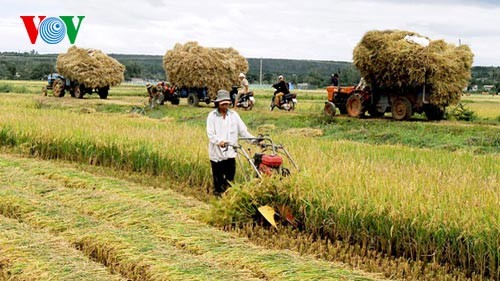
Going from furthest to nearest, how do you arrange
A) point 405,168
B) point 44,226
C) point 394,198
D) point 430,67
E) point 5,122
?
point 430,67 → point 5,122 → point 405,168 → point 44,226 → point 394,198

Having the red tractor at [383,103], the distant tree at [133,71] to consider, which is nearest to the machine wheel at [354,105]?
the red tractor at [383,103]

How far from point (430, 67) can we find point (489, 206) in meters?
11.8

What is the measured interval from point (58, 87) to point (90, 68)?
9.62 feet

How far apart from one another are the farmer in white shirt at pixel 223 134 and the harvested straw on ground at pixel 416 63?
32.5 ft

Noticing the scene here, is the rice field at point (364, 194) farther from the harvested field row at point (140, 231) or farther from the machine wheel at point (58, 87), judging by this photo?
the machine wheel at point (58, 87)

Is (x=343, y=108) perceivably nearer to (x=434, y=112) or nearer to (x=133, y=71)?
(x=434, y=112)

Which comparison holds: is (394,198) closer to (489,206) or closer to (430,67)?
(489,206)

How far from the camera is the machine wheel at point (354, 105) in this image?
64.6ft

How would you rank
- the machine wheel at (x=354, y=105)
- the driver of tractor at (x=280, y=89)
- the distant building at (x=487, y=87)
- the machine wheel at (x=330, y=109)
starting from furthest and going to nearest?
the distant building at (x=487, y=87)
the driver of tractor at (x=280, y=89)
the machine wheel at (x=330, y=109)
the machine wheel at (x=354, y=105)

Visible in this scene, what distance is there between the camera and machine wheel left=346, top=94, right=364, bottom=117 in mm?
19688

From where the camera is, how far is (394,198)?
682 cm

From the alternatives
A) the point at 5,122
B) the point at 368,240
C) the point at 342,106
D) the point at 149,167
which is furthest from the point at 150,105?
the point at 368,240

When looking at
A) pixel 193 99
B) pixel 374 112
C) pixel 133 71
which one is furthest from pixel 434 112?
pixel 133 71

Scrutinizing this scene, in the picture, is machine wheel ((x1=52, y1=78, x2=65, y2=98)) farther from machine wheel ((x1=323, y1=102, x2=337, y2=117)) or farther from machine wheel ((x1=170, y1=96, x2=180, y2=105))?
machine wheel ((x1=323, y1=102, x2=337, y2=117))
